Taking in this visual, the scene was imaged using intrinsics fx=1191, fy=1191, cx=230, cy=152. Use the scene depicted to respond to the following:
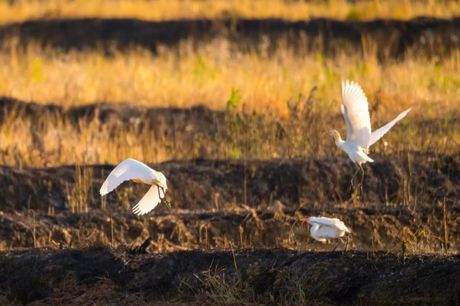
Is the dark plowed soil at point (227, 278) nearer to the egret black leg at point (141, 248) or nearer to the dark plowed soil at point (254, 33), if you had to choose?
the egret black leg at point (141, 248)

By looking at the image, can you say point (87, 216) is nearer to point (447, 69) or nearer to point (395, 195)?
point (395, 195)

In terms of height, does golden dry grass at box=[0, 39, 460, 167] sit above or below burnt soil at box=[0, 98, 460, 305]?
above

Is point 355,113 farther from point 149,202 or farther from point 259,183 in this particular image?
point 259,183

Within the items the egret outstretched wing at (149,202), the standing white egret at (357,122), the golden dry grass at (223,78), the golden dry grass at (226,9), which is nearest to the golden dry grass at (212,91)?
the golden dry grass at (223,78)

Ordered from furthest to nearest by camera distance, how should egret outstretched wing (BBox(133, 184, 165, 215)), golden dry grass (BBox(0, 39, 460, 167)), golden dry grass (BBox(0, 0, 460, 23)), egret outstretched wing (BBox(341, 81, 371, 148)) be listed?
golden dry grass (BBox(0, 0, 460, 23)) → golden dry grass (BBox(0, 39, 460, 167)) → egret outstretched wing (BBox(133, 184, 165, 215)) → egret outstretched wing (BBox(341, 81, 371, 148))

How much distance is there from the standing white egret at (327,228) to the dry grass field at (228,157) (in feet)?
0.46

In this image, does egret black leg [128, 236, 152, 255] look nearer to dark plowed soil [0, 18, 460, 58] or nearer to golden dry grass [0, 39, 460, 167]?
golden dry grass [0, 39, 460, 167]

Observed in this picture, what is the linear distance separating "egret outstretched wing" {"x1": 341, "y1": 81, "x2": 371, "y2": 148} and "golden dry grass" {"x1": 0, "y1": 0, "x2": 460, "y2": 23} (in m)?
15.1

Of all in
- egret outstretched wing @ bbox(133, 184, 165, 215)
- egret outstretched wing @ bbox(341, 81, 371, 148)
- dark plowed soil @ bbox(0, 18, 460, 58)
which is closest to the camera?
egret outstretched wing @ bbox(341, 81, 371, 148)

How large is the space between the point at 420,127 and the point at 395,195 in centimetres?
260

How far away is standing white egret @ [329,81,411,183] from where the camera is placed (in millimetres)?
8367

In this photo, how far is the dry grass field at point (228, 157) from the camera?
823cm

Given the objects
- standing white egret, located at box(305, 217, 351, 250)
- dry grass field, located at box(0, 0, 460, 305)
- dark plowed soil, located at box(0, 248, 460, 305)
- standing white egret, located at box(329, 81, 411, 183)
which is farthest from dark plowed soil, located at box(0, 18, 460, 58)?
dark plowed soil, located at box(0, 248, 460, 305)

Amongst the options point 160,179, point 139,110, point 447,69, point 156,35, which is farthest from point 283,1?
point 160,179
